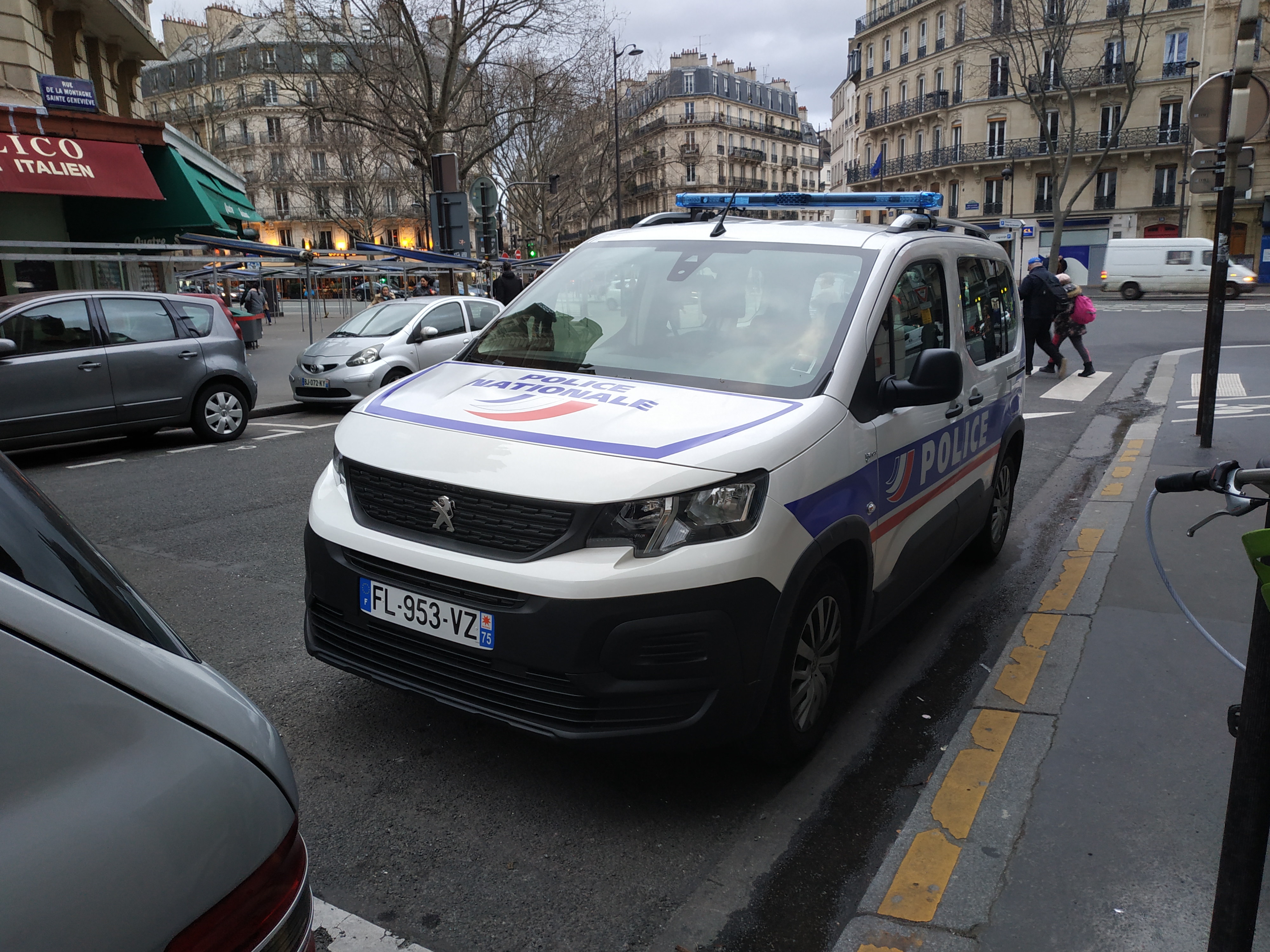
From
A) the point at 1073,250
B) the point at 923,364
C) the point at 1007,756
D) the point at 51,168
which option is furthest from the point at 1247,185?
the point at 1073,250

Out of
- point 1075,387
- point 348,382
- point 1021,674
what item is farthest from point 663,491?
point 1075,387

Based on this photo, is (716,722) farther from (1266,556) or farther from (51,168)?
(51,168)

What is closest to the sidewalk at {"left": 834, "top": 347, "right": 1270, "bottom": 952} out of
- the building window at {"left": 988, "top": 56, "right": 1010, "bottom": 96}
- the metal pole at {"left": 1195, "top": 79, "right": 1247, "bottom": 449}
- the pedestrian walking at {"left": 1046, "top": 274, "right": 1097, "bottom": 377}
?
the metal pole at {"left": 1195, "top": 79, "right": 1247, "bottom": 449}

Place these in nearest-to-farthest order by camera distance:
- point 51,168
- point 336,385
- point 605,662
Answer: point 605,662, point 336,385, point 51,168

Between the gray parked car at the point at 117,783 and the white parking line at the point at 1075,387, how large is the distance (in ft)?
41.7

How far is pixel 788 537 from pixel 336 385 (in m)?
10.7

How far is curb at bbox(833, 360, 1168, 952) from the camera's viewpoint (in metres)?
2.49

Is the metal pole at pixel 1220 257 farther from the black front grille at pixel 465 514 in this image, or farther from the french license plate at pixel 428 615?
the french license plate at pixel 428 615

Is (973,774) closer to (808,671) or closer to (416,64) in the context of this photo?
(808,671)

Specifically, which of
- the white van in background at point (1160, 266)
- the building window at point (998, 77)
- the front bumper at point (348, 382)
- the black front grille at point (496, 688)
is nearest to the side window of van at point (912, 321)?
the black front grille at point (496, 688)

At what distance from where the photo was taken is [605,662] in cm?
271

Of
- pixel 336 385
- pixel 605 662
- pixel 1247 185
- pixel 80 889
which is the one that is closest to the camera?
pixel 80 889

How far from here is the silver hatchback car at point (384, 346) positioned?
1259 centimetres

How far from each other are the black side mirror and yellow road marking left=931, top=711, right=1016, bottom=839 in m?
1.20
